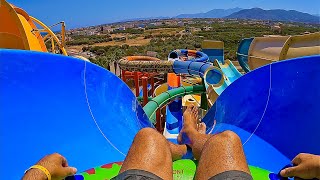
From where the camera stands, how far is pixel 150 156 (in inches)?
39.3

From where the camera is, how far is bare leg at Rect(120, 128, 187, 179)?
952mm

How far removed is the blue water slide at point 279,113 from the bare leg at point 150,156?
2.11 feet

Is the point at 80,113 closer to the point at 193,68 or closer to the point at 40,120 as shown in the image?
the point at 40,120

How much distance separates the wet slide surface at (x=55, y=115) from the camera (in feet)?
4.58

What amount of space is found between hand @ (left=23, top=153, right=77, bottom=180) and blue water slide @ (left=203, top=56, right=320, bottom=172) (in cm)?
92

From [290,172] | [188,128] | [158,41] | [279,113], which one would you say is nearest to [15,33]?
[188,128]

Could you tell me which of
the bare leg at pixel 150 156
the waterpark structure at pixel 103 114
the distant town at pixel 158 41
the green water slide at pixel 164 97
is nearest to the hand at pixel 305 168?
the waterpark structure at pixel 103 114

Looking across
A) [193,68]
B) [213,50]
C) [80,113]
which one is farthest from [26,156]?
[213,50]

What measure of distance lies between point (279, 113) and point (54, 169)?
4.02ft

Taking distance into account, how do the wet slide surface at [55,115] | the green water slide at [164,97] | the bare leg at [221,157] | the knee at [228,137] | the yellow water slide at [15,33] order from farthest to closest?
→ the green water slide at [164,97]
the yellow water slide at [15,33]
the wet slide surface at [55,115]
the knee at [228,137]
the bare leg at [221,157]

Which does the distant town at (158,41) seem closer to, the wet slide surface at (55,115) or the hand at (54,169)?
the wet slide surface at (55,115)

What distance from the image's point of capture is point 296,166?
108 cm

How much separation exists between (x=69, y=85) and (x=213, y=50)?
27.2ft

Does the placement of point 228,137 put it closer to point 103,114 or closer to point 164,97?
point 103,114
